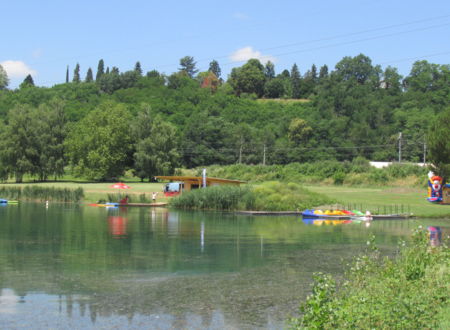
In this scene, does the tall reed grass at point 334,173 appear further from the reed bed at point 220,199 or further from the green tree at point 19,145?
the reed bed at point 220,199

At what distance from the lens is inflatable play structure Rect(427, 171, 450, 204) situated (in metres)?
68.4

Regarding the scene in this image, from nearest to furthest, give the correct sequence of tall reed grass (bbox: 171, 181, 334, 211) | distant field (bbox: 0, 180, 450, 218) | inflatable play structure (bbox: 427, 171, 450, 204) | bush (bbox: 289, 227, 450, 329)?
bush (bbox: 289, 227, 450, 329)
distant field (bbox: 0, 180, 450, 218)
tall reed grass (bbox: 171, 181, 334, 211)
inflatable play structure (bbox: 427, 171, 450, 204)

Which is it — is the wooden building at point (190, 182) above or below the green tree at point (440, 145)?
below

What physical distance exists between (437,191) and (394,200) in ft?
15.0

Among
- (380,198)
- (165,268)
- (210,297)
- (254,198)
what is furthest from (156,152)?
(210,297)

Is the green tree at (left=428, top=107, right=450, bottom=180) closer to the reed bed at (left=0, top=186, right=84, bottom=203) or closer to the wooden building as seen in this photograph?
the wooden building

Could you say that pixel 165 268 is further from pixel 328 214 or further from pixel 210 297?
pixel 328 214

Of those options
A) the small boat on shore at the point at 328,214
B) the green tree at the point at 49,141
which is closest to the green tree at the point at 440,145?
the small boat on shore at the point at 328,214

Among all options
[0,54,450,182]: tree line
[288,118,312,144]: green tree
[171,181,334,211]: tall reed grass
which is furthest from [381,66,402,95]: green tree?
[171,181,334,211]: tall reed grass

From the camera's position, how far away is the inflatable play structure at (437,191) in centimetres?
6844

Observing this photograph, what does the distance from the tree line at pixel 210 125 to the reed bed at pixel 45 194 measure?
70.4 feet

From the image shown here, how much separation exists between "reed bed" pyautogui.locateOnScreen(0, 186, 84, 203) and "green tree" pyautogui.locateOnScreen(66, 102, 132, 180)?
78.3 ft

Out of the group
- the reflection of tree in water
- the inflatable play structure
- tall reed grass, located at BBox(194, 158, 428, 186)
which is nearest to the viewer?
the reflection of tree in water

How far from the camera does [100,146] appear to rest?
10388cm
